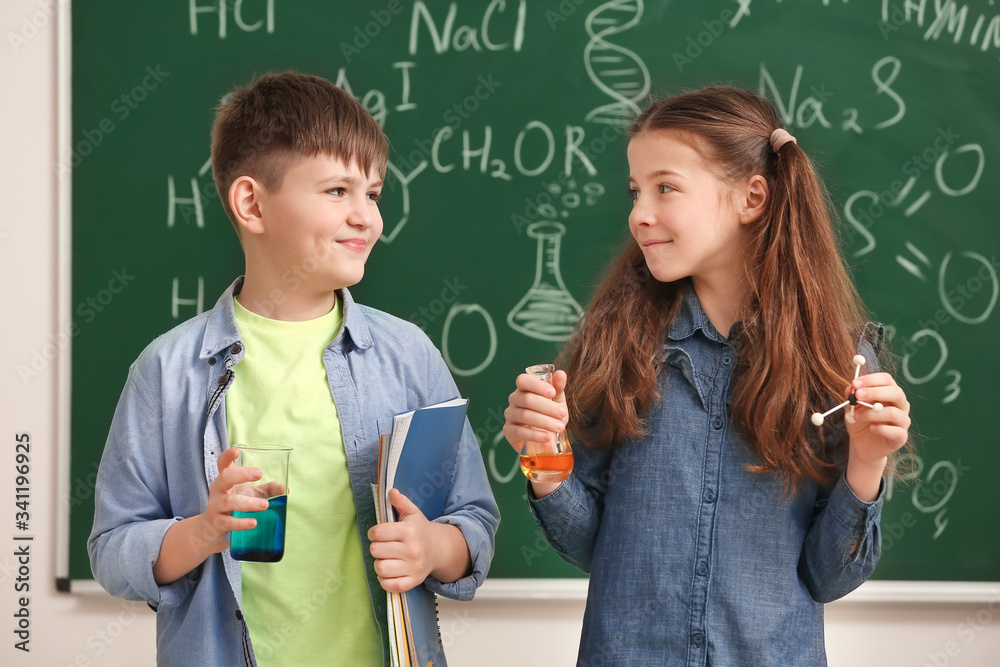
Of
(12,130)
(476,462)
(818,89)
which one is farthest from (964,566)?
(12,130)

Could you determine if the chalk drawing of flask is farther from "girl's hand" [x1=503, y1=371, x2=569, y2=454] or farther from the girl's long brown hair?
"girl's hand" [x1=503, y1=371, x2=569, y2=454]

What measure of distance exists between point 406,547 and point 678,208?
0.67m

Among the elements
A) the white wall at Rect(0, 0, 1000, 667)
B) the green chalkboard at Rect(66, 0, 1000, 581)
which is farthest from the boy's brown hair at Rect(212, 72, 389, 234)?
the white wall at Rect(0, 0, 1000, 667)

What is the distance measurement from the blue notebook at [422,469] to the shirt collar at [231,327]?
19 centimetres

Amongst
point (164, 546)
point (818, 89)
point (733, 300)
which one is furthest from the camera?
point (818, 89)

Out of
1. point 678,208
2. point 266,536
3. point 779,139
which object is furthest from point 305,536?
point 779,139

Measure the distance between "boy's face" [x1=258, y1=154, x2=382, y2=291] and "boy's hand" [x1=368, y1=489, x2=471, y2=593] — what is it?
39 cm

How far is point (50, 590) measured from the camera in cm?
227

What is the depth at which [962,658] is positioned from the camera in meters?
2.26

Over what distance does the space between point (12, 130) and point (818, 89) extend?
228 centimetres

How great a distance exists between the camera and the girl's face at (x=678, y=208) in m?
1.25

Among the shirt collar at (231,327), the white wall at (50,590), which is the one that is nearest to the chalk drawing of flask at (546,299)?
the white wall at (50,590)

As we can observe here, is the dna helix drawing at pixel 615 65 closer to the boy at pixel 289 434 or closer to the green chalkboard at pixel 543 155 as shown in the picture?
the green chalkboard at pixel 543 155

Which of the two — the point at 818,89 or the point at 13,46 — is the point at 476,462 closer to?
the point at 818,89
